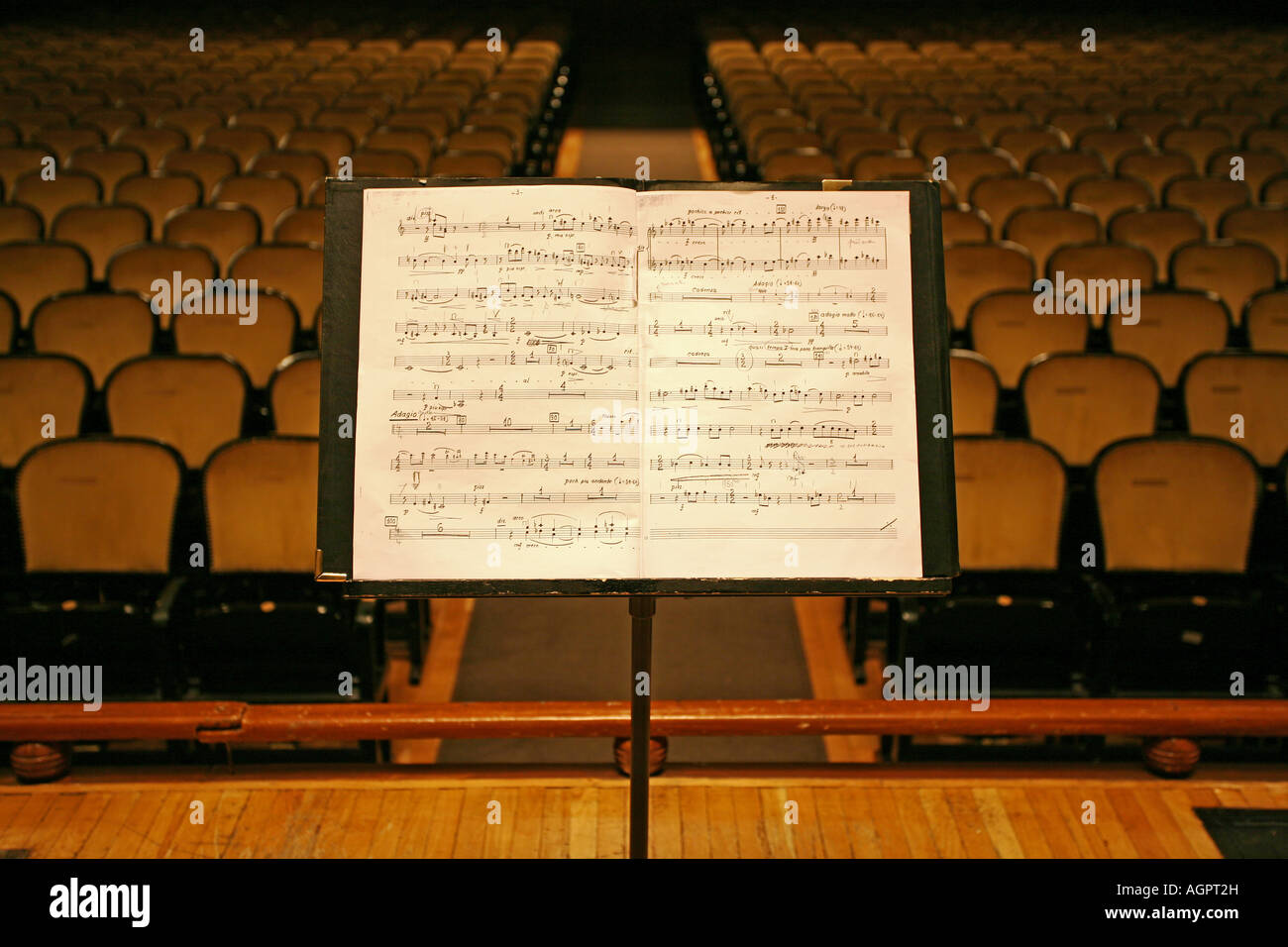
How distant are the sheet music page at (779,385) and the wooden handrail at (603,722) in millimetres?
481

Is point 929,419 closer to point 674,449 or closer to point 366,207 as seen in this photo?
point 674,449

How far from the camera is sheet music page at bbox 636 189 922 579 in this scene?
86 centimetres

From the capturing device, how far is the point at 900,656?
1.51m

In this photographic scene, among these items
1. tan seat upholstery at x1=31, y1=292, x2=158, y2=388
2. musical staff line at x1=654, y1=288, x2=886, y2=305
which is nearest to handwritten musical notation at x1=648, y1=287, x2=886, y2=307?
musical staff line at x1=654, y1=288, x2=886, y2=305

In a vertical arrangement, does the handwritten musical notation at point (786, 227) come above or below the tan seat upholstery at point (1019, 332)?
below

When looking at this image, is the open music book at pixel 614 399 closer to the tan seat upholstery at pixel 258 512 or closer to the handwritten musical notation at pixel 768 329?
the handwritten musical notation at pixel 768 329

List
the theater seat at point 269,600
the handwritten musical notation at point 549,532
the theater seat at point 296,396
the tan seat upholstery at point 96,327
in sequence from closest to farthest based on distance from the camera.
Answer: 1. the handwritten musical notation at point 549,532
2. the theater seat at point 269,600
3. the theater seat at point 296,396
4. the tan seat upholstery at point 96,327

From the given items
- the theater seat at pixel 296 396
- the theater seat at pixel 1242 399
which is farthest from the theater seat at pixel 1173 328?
the theater seat at pixel 296 396

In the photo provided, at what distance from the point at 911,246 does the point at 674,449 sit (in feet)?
0.89

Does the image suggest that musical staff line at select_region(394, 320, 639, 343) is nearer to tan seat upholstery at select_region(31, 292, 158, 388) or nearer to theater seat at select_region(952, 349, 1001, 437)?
theater seat at select_region(952, 349, 1001, 437)

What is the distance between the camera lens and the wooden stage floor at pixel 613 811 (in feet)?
4.06

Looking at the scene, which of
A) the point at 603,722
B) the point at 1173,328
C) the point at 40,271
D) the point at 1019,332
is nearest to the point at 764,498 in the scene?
the point at 603,722

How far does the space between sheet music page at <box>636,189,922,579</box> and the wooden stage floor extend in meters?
0.54
